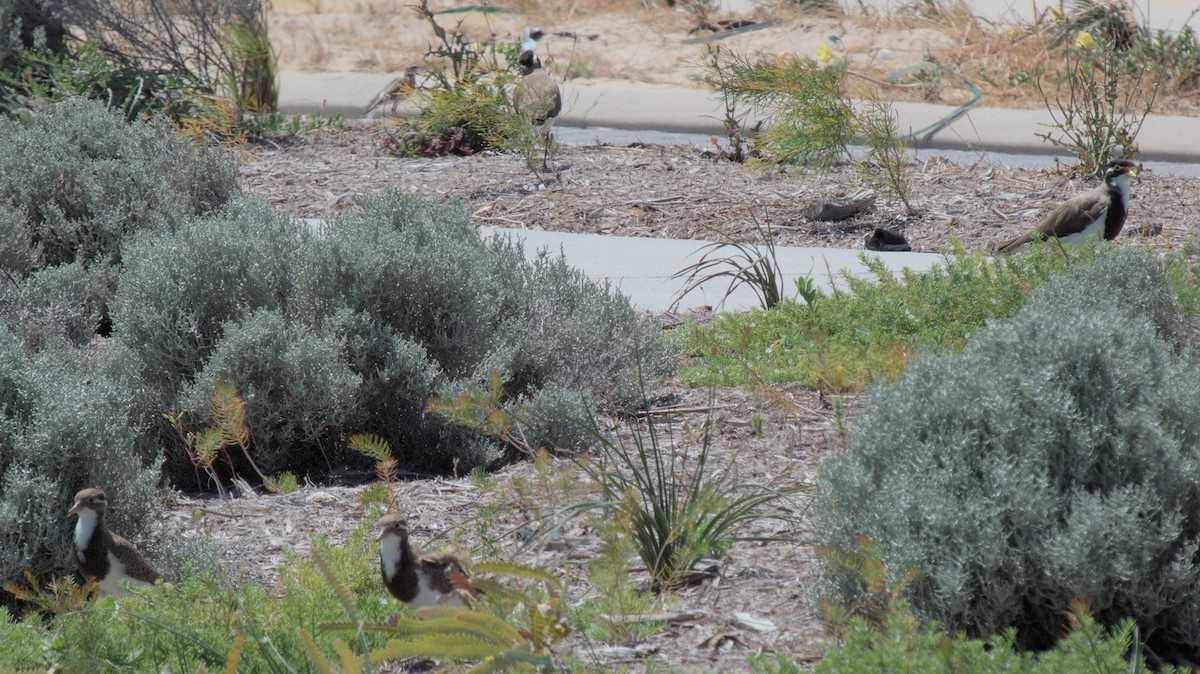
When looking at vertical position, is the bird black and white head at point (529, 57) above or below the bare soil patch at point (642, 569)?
above

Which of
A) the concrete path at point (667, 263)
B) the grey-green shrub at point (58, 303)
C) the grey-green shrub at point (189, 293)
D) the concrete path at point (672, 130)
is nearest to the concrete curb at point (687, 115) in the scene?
the concrete path at point (672, 130)

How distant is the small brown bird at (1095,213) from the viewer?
6.73 m

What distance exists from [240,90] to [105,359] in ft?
23.9

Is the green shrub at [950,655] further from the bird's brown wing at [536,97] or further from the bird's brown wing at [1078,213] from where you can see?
the bird's brown wing at [536,97]

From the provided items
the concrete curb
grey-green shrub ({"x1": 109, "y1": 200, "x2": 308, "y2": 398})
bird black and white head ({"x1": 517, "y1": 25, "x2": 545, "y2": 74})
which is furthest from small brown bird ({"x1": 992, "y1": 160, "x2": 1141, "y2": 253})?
bird black and white head ({"x1": 517, "y1": 25, "x2": 545, "y2": 74})

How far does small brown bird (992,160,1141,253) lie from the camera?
6.73m

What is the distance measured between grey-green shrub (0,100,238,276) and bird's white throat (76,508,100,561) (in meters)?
2.84

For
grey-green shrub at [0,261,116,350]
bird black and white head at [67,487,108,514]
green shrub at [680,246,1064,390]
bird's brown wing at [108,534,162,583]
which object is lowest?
bird's brown wing at [108,534,162,583]

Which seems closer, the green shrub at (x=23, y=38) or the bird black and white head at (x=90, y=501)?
the bird black and white head at (x=90, y=501)

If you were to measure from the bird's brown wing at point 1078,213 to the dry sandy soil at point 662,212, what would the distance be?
460 mm

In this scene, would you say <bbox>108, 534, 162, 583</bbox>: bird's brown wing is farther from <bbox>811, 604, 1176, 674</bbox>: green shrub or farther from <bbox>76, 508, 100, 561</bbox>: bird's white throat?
<bbox>811, 604, 1176, 674</bbox>: green shrub

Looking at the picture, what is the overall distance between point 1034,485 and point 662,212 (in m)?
5.34

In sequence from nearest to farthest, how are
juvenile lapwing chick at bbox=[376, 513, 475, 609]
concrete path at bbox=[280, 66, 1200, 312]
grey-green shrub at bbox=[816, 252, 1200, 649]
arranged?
grey-green shrub at bbox=[816, 252, 1200, 649] → juvenile lapwing chick at bbox=[376, 513, 475, 609] → concrete path at bbox=[280, 66, 1200, 312]

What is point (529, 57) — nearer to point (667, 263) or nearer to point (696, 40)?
point (696, 40)
